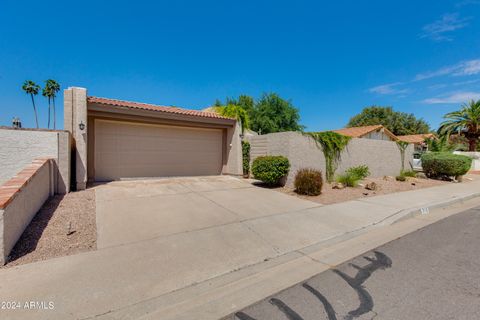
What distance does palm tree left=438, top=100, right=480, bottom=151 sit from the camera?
71.3 feet

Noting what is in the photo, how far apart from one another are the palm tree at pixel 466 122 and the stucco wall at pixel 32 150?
1203 inches

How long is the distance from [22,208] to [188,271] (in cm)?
323

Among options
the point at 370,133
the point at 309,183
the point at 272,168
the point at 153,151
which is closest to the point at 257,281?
the point at 309,183

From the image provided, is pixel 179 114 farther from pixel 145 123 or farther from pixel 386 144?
pixel 386 144

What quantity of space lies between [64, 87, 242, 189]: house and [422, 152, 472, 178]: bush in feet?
38.2

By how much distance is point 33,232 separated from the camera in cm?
409

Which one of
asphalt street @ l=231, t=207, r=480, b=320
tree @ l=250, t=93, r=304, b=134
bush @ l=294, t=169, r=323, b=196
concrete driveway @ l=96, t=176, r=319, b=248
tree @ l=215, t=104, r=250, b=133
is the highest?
tree @ l=250, t=93, r=304, b=134

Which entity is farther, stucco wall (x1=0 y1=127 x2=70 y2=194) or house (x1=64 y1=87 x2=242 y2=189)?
house (x1=64 y1=87 x2=242 y2=189)

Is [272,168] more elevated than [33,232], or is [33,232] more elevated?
[272,168]

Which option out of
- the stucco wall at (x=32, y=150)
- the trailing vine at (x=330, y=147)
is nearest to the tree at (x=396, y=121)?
the trailing vine at (x=330, y=147)

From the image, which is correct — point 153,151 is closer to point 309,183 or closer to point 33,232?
point 33,232

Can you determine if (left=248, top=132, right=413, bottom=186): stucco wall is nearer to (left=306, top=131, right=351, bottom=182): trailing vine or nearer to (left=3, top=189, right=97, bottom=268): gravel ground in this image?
(left=306, top=131, right=351, bottom=182): trailing vine

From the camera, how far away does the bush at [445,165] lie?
1282 cm

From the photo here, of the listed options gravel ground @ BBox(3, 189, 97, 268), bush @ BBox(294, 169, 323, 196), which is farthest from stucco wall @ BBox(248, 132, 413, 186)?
gravel ground @ BBox(3, 189, 97, 268)
